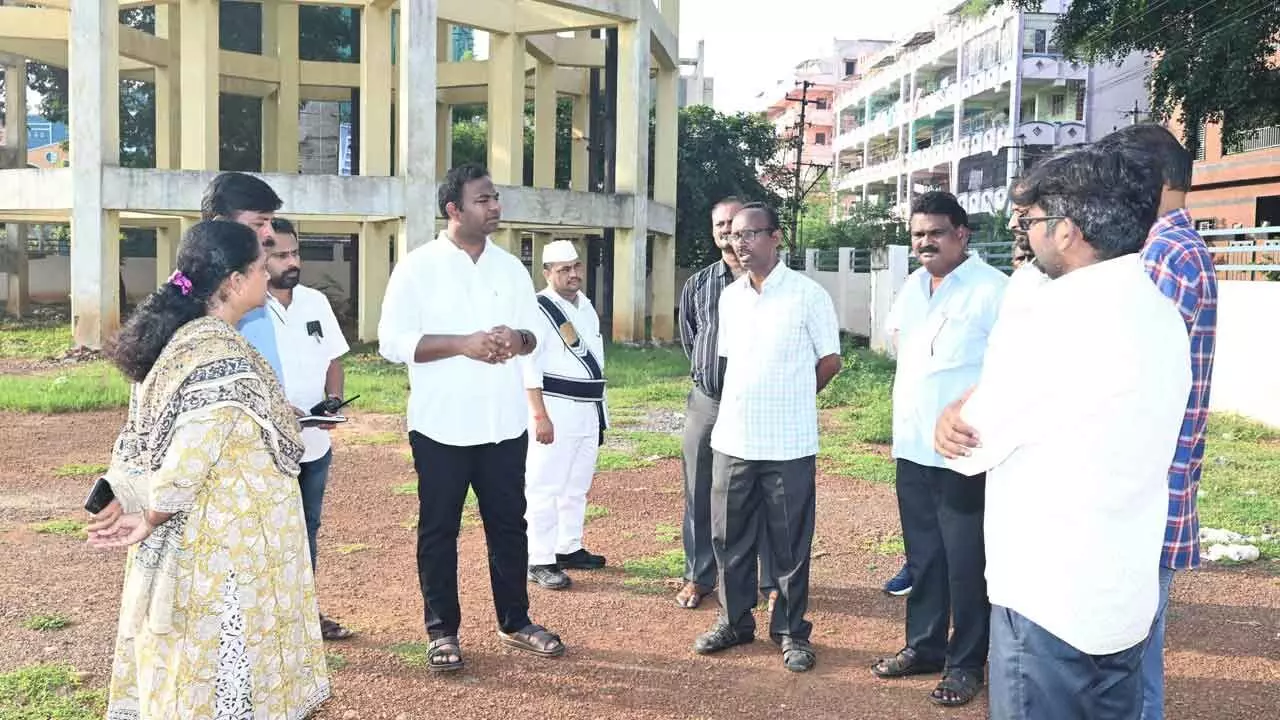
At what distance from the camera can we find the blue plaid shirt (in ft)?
10.2

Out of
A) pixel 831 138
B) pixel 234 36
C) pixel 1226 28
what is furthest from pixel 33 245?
pixel 831 138

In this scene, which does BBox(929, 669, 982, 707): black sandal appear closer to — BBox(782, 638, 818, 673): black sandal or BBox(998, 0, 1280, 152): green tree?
BBox(782, 638, 818, 673): black sandal

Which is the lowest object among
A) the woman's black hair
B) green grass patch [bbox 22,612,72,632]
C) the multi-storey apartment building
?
green grass patch [bbox 22,612,72,632]

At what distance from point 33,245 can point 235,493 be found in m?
33.1

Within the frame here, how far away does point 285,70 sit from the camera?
22.1 meters

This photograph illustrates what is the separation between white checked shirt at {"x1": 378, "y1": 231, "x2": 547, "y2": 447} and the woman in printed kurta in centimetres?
135

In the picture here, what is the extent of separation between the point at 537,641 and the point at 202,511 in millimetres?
2063

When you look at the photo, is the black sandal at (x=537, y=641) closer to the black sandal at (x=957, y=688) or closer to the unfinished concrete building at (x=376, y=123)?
the black sandal at (x=957, y=688)

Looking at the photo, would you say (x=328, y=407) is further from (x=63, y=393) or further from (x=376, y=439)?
(x=63, y=393)

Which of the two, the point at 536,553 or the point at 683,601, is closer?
the point at 683,601

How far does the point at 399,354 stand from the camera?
14.8 ft

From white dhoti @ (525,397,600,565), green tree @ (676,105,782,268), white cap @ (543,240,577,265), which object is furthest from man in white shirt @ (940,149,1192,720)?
green tree @ (676,105,782,268)

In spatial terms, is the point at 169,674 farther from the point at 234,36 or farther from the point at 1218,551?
the point at 234,36

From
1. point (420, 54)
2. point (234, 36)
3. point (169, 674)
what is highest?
point (234, 36)
